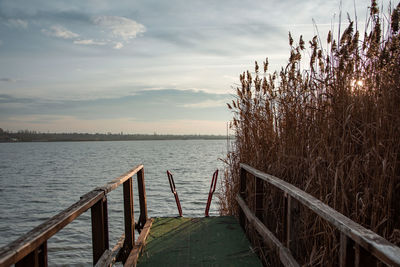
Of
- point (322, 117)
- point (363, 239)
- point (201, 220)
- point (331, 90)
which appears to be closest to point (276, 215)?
point (322, 117)

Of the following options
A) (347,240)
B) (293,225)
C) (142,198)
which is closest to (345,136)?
(293,225)

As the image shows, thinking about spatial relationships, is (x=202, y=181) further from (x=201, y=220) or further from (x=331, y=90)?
(x=331, y=90)

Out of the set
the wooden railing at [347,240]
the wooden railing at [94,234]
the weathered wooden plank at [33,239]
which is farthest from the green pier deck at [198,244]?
the weathered wooden plank at [33,239]

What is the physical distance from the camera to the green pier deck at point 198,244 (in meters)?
3.71

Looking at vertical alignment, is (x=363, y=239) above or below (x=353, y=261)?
above

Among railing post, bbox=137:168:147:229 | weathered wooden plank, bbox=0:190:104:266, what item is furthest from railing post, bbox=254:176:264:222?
weathered wooden plank, bbox=0:190:104:266

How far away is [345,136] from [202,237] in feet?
8.41

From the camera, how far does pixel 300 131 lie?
348 centimetres

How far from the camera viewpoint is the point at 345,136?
8.87ft

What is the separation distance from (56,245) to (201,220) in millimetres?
5919

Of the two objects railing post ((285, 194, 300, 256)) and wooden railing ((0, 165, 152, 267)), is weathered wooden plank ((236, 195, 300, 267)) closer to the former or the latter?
railing post ((285, 194, 300, 256))

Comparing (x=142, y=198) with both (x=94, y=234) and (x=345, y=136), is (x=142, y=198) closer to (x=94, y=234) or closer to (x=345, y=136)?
(x=94, y=234)

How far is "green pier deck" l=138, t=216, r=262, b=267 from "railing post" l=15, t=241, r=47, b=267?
2.25 metres

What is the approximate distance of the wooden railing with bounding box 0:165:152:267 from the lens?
1.31 m
